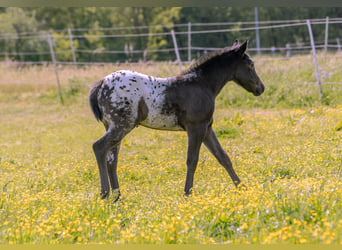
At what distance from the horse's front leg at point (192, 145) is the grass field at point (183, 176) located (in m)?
0.20

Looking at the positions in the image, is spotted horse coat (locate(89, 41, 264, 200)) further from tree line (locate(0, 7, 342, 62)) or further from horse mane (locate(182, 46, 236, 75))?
tree line (locate(0, 7, 342, 62))

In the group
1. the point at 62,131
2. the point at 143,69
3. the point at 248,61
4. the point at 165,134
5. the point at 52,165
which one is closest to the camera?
the point at 248,61

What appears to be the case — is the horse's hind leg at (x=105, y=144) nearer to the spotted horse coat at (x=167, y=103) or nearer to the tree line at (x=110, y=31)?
the spotted horse coat at (x=167, y=103)

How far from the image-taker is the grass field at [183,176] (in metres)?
4.04

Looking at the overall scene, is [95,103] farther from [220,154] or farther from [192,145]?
[220,154]

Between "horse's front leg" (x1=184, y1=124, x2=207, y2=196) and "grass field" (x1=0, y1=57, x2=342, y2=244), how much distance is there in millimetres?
199

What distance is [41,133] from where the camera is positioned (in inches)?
417

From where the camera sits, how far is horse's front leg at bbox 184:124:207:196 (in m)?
5.46

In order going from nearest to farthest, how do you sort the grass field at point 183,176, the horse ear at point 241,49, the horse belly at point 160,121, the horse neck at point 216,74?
1. the grass field at point 183,176
2. the horse belly at point 160,121
3. the horse ear at point 241,49
4. the horse neck at point 216,74

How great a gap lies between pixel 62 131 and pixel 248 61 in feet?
20.0

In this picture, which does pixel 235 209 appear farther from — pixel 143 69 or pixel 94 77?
pixel 94 77

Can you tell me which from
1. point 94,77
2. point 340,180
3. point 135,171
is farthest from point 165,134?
point 94,77

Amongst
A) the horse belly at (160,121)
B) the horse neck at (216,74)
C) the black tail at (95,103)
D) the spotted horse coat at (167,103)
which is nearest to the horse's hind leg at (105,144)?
the spotted horse coat at (167,103)

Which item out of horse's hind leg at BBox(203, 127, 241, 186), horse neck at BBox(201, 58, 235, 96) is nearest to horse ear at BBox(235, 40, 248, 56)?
horse neck at BBox(201, 58, 235, 96)
